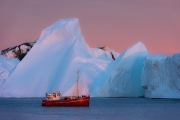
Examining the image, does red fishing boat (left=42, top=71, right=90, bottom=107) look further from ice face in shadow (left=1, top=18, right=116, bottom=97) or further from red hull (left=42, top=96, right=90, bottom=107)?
ice face in shadow (left=1, top=18, right=116, bottom=97)

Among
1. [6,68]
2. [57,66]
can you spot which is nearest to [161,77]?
[57,66]

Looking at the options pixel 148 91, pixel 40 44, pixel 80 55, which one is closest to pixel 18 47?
pixel 40 44

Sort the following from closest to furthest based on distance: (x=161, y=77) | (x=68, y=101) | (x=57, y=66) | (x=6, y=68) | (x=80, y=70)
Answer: (x=68, y=101), (x=161, y=77), (x=80, y=70), (x=57, y=66), (x=6, y=68)

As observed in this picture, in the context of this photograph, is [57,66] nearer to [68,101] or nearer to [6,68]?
[6,68]

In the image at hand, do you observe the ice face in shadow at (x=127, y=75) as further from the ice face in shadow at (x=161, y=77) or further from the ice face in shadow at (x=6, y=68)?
the ice face in shadow at (x=6, y=68)

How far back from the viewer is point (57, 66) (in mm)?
55594

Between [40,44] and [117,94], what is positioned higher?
[40,44]

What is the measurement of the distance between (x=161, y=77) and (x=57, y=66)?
14.3 m

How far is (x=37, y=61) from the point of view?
188ft

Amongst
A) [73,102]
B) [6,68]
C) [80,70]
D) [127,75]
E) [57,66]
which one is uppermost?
[57,66]

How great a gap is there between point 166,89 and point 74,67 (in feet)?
39.0

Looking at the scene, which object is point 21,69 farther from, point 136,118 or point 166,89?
point 136,118

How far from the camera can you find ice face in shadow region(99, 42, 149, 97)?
161ft

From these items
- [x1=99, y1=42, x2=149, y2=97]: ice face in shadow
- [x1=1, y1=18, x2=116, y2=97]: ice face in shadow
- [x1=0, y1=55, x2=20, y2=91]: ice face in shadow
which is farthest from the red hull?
[x1=0, y1=55, x2=20, y2=91]: ice face in shadow
